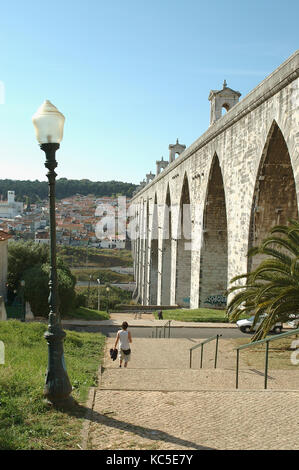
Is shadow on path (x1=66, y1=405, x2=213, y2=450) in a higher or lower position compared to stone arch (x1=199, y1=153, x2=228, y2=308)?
lower

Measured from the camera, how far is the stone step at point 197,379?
6.97 m

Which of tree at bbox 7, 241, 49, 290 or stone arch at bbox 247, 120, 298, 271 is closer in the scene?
stone arch at bbox 247, 120, 298, 271

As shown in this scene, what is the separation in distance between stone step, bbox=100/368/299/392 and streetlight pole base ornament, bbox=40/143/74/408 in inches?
72.0

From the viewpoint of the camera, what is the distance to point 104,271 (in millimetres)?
68312

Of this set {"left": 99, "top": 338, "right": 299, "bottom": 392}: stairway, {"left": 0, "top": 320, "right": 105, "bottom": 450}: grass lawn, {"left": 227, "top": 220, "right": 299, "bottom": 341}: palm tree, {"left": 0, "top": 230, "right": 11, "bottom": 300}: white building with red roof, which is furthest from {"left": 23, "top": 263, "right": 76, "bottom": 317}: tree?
{"left": 227, "top": 220, "right": 299, "bottom": 341}: palm tree

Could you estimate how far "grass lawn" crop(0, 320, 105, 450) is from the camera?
402cm

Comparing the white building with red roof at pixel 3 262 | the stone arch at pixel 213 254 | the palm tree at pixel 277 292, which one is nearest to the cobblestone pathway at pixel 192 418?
the palm tree at pixel 277 292

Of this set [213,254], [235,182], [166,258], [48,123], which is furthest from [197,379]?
[166,258]

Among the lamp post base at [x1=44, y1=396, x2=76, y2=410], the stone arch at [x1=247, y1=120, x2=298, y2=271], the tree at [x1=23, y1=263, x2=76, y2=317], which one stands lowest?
the tree at [x1=23, y1=263, x2=76, y2=317]

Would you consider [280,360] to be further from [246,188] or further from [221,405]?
[246,188]

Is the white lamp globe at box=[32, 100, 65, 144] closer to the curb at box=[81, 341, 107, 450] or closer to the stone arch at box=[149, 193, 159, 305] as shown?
the curb at box=[81, 341, 107, 450]

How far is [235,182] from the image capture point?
44.2 ft

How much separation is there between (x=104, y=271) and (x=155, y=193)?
35.3 metres

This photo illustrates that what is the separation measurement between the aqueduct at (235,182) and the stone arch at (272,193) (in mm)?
24
